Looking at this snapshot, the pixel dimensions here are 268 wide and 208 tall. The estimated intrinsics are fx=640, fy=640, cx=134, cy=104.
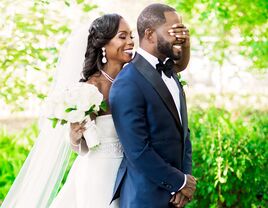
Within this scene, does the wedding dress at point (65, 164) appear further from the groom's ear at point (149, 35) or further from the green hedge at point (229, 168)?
the green hedge at point (229, 168)

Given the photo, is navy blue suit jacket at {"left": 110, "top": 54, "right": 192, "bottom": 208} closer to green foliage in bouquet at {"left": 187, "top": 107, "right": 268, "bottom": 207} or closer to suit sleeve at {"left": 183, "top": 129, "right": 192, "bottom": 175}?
suit sleeve at {"left": 183, "top": 129, "right": 192, "bottom": 175}

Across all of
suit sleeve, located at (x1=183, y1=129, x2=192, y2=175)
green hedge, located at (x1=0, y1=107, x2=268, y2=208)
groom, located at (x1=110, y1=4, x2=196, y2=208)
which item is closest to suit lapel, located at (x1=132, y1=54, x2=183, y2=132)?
groom, located at (x1=110, y1=4, x2=196, y2=208)

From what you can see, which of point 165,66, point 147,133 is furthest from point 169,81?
point 147,133

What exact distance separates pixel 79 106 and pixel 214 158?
239 cm

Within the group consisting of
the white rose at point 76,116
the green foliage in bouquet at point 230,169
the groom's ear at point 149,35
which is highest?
the groom's ear at point 149,35

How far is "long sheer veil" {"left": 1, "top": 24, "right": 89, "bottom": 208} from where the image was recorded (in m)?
4.05

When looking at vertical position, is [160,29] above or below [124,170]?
above

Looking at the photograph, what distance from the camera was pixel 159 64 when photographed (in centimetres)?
327

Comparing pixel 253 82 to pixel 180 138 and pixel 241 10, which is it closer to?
pixel 241 10

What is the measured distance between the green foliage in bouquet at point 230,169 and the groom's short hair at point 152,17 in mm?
2410

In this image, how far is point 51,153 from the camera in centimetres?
421

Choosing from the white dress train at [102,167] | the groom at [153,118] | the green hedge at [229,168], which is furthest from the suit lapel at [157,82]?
the green hedge at [229,168]

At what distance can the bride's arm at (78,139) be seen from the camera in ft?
11.6

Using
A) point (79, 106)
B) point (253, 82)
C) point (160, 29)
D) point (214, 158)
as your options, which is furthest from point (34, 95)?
point (253, 82)
